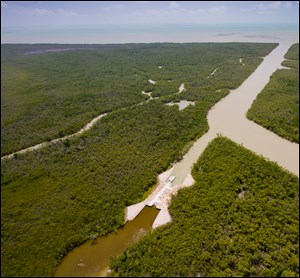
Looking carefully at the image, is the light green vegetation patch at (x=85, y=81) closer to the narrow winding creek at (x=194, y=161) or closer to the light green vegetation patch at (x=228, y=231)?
the narrow winding creek at (x=194, y=161)

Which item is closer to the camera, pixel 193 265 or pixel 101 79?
pixel 193 265

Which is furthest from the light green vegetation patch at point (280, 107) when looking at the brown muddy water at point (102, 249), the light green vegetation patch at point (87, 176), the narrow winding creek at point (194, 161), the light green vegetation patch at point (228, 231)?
the brown muddy water at point (102, 249)

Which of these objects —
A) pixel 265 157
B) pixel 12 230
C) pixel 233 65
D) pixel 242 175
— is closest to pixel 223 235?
pixel 242 175

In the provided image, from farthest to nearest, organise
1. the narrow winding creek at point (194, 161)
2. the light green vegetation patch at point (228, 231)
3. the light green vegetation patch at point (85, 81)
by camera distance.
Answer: the light green vegetation patch at point (85, 81)
the narrow winding creek at point (194, 161)
the light green vegetation patch at point (228, 231)

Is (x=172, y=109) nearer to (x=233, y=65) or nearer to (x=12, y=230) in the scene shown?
(x=12, y=230)

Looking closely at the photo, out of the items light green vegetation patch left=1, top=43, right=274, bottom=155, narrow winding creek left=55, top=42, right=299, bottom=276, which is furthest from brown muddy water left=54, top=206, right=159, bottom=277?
light green vegetation patch left=1, top=43, right=274, bottom=155

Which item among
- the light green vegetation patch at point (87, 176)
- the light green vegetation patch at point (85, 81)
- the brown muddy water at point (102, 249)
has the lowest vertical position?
the brown muddy water at point (102, 249)
